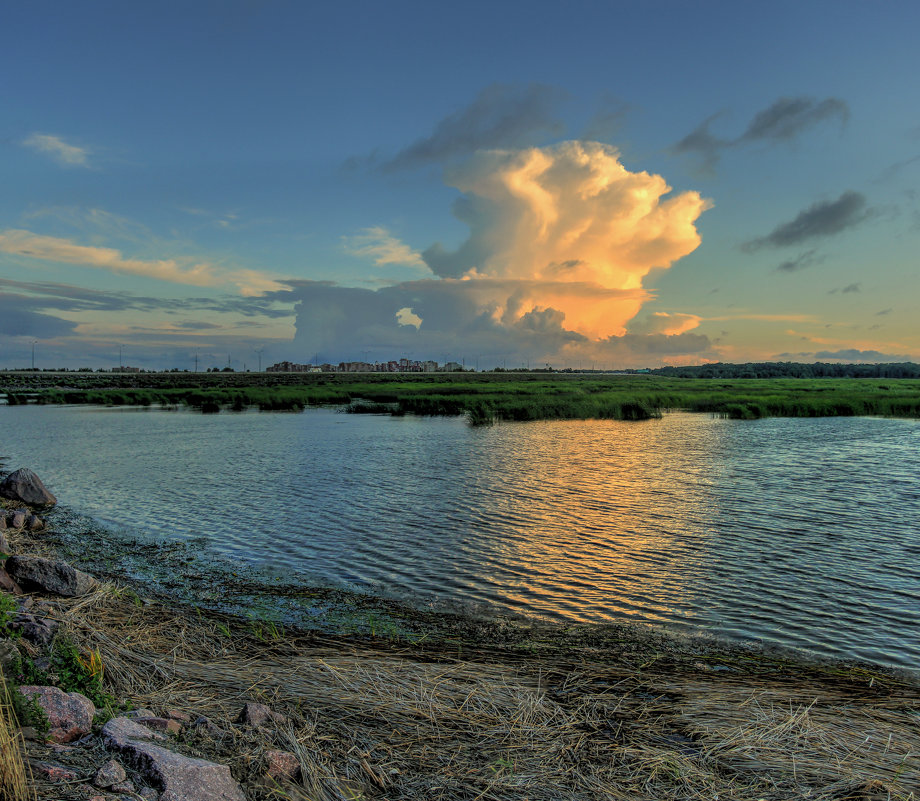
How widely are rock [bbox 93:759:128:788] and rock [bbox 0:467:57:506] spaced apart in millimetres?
18155

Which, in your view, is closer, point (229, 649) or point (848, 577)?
point (229, 649)

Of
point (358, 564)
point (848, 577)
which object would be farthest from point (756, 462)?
point (358, 564)

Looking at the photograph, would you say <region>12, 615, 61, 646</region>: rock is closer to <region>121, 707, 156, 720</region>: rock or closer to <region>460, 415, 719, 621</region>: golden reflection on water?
<region>121, 707, 156, 720</region>: rock

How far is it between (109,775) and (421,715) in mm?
2771

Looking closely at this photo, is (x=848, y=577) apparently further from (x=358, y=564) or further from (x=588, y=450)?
(x=588, y=450)

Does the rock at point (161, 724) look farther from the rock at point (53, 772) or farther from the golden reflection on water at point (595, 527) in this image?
the golden reflection on water at point (595, 527)

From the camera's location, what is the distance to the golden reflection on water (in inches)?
420

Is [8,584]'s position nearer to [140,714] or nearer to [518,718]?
[140,714]

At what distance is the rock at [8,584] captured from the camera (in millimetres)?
8508

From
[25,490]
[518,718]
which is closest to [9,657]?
[518,718]

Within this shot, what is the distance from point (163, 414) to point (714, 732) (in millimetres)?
59921

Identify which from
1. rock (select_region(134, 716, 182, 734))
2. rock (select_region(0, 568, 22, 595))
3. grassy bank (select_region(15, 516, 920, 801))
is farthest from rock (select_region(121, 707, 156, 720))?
rock (select_region(0, 568, 22, 595))

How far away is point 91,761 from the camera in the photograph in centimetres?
440

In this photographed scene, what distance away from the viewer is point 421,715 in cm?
591
